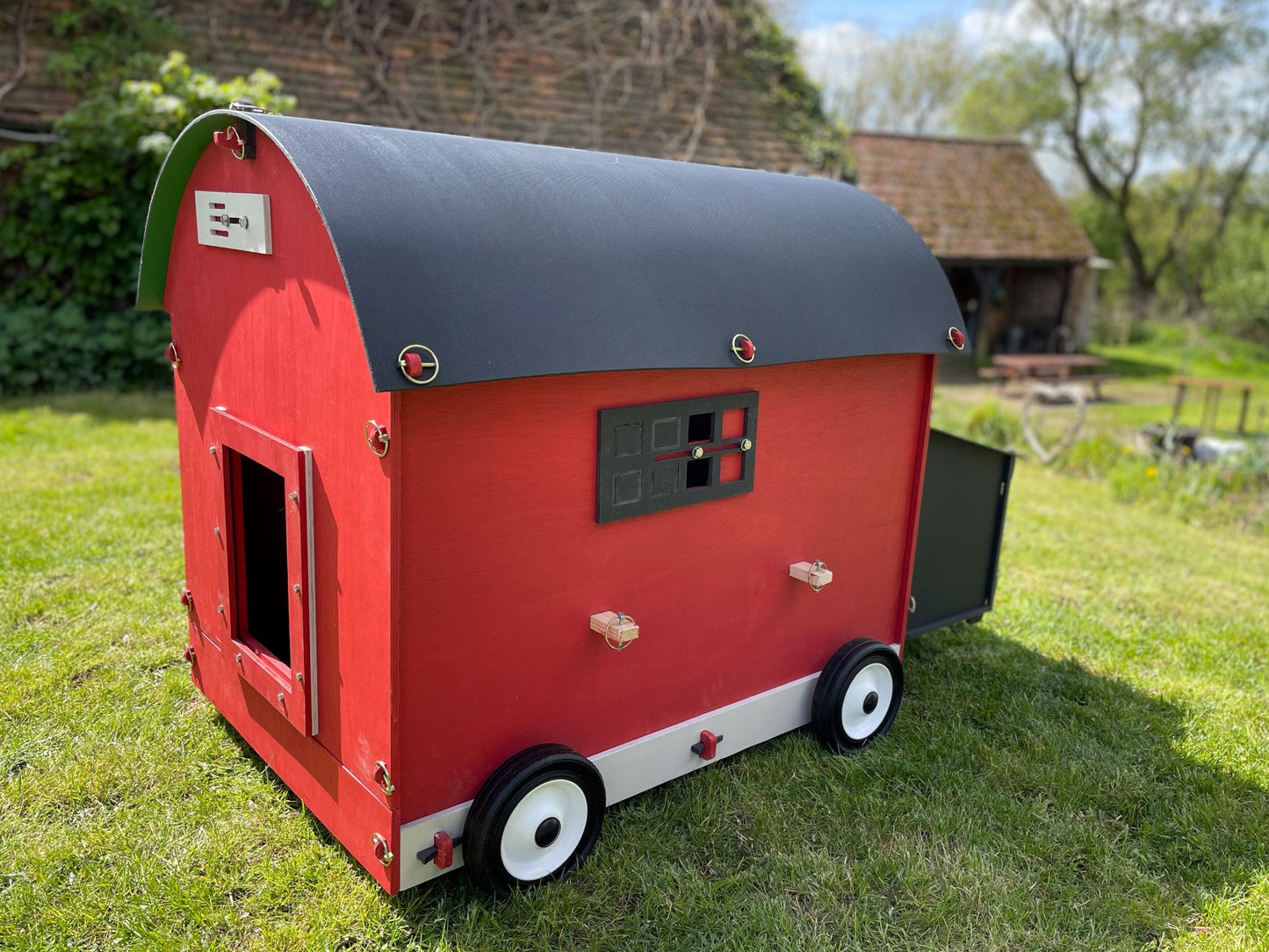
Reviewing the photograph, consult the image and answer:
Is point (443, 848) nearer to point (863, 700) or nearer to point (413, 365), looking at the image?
point (413, 365)

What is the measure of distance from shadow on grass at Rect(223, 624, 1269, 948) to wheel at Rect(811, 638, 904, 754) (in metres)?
0.10

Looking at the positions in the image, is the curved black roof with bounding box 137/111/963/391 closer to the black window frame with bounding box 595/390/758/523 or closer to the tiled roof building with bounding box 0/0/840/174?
the black window frame with bounding box 595/390/758/523

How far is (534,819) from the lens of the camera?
2801 millimetres

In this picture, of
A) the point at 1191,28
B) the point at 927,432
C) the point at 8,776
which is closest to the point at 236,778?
the point at 8,776

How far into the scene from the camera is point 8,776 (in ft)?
10.9

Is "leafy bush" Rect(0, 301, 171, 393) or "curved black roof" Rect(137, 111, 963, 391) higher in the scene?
"curved black roof" Rect(137, 111, 963, 391)

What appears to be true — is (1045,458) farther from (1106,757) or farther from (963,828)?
(963,828)

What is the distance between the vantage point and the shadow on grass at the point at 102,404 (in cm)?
796

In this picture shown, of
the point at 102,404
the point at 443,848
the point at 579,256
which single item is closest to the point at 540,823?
the point at 443,848

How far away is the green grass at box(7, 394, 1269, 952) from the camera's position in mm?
2775

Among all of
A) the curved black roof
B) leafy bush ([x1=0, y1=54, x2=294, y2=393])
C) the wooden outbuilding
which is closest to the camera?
the curved black roof

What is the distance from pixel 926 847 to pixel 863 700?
0.69 meters

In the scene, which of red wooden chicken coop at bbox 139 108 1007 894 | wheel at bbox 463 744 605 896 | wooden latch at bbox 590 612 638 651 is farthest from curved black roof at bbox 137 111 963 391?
wheel at bbox 463 744 605 896

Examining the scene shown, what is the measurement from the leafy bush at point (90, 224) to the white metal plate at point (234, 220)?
6276 mm
